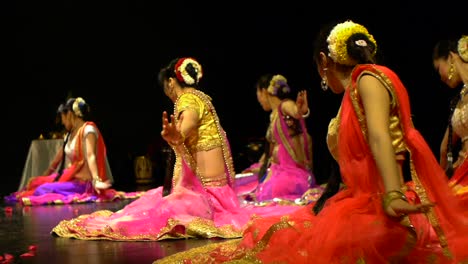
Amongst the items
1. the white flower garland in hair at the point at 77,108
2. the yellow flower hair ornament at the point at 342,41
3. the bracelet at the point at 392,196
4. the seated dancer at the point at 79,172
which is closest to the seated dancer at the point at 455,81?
the yellow flower hair ornament at the point at 342,41

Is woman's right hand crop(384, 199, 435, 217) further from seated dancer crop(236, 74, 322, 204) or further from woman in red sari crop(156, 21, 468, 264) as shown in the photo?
seated dancer crop(236, 74, 322, 204)

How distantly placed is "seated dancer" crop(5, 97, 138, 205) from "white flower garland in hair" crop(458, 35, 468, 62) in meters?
4.13

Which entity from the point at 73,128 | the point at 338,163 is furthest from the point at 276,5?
the point at 338,163

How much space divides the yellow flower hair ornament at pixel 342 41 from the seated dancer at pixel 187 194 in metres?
1.81

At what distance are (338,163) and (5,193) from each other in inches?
257

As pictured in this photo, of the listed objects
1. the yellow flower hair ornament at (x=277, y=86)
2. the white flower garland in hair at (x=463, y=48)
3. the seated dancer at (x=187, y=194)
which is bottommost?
the seated dancer at (x=187, y=194)

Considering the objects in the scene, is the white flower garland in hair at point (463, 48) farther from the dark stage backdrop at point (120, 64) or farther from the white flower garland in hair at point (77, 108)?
the dark stage backdrop at point (120, 64)

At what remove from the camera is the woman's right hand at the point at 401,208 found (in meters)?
1.95

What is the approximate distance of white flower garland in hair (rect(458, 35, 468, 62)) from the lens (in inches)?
146

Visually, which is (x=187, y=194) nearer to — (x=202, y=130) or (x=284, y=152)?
A: (x=202, y=130)

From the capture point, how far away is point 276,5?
27.8 ft

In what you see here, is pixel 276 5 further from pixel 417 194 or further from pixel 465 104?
pixel 417 194

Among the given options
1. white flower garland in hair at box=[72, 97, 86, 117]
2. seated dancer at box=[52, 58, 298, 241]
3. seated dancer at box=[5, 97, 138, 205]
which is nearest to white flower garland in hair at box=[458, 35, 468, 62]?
seated dancer at box=[52, 58, 298, 241]

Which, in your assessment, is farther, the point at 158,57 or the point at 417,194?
the point at 158,57
